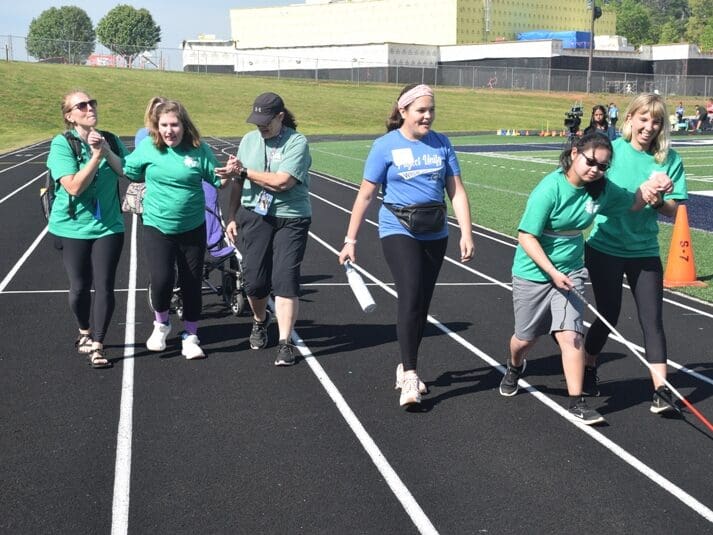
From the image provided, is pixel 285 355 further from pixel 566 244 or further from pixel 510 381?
pixel 566 244

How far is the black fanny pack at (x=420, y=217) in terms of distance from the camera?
5805 millimetres

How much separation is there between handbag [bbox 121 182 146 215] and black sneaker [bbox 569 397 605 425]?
3.67m

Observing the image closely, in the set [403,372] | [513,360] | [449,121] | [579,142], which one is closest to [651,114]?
[579,142]

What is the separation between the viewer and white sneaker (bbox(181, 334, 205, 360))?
281 inches

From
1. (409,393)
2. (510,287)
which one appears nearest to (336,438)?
(409,393)

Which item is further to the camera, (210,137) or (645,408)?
(210,137)

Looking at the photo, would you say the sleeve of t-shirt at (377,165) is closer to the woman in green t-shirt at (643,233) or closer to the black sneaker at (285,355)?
the woman in green t-shirt at (643,233)

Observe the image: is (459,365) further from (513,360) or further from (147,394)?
(147,394)

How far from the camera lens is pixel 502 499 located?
4555mm

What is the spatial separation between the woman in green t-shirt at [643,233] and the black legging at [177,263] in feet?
9.77

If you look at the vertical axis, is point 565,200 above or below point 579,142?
below

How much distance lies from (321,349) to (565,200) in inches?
110

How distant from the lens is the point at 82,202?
6754mm

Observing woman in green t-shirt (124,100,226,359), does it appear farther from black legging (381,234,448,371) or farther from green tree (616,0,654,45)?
green tree (616,0,654,45)
